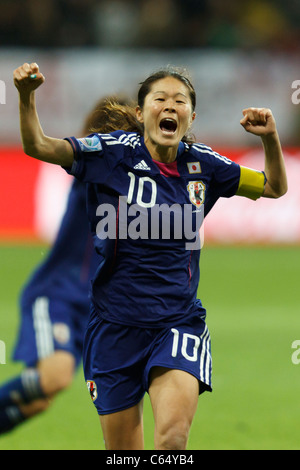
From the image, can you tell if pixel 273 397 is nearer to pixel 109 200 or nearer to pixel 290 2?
pixel 109 200

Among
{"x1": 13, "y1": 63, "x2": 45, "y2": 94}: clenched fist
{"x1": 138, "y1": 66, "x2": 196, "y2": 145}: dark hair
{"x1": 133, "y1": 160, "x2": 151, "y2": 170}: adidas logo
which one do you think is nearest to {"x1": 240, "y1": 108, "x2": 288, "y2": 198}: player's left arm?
{"x1": 138, "y1": 66, "x2": 196, "y2": 145}: dark hair

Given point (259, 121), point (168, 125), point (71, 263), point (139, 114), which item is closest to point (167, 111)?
point (168, 125)

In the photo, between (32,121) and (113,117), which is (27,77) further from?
(113,117)

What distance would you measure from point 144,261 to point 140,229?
0.15 metres

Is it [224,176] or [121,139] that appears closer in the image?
[121,139]

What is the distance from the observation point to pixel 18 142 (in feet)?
45.4

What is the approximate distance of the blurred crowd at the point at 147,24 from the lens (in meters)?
14.8

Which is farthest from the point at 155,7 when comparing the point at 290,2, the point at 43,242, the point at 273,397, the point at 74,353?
the point at 74,353

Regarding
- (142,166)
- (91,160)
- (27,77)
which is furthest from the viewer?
(142,166)

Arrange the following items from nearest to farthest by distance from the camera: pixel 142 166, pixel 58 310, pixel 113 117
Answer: pixel 142 166, pixel 113 117, pixel 58 310

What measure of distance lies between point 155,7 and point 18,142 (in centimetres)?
378

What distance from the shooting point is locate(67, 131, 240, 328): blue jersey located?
149 inches

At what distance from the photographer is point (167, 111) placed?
3.84 m

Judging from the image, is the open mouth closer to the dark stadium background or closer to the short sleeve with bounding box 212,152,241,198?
the short sleeve with bounding box 212,152,241,198
